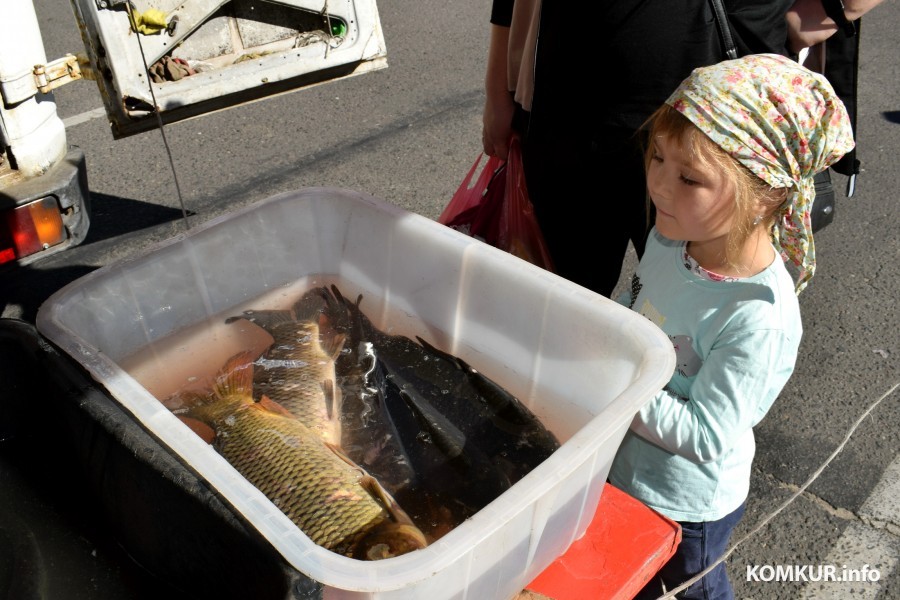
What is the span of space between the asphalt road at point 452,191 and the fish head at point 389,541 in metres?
0.44

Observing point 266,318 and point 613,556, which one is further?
point 266,318

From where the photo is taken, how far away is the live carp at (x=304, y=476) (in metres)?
1.32

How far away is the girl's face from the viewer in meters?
1.50

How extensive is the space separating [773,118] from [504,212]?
936mm

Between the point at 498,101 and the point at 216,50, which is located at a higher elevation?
the point at 216,50

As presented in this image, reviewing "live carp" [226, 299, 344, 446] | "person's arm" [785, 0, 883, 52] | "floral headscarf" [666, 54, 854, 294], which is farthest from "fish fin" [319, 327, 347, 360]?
"person's arm" [785, 0, 883, 52]

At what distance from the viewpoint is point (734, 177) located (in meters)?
1.48

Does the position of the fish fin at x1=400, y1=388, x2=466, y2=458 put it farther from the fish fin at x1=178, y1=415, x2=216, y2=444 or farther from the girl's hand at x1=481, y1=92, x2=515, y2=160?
the girl's hand at x1=481, y1=92, x2=515, y2=160

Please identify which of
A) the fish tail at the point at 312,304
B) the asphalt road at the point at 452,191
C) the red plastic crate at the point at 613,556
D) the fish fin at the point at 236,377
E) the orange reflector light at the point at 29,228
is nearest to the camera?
the red plastic crate at the point at 613,556

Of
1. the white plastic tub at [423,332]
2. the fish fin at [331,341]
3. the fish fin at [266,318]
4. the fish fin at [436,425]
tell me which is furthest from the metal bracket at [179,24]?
the fish fin at [436,425]

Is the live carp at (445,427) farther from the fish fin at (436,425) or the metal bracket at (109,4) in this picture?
the metal bracket at (109,4)

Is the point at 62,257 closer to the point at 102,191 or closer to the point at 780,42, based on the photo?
the point at 102,191

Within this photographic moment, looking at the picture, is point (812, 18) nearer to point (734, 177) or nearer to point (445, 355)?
point (734, 177)

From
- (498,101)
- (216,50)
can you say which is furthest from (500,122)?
(216,50)
